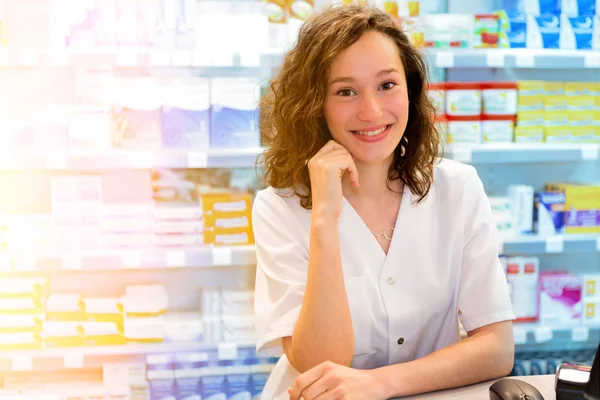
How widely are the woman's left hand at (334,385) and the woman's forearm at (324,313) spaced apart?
221mm

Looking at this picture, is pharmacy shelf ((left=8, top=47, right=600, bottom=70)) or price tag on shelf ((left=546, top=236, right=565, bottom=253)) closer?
pharmacy shelf ((left=8, top=47, right=600, bottom=70))

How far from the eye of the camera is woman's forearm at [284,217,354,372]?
1557 mm

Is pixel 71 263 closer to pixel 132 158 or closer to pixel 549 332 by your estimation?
pixel 132 158

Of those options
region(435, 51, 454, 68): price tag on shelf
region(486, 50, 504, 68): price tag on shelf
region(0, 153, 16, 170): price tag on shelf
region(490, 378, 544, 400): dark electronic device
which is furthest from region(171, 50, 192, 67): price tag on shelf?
region(490, 378, 544, 400): dark electronic device

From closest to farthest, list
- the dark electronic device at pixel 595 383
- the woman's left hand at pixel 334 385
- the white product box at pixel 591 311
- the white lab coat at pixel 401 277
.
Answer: the dark electronic device at pixel 595 383
the woman's left hand at pixel 334 385
the white lab coat at pixel 401 277
the white product box at pixel 591 311

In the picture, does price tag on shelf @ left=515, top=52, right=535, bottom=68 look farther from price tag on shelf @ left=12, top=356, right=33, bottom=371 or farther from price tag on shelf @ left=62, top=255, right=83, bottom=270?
price tag on shelf @ left=12, top=356, right=33, bottom=371

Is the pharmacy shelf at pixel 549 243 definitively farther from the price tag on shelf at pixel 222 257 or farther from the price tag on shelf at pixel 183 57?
the price tag on shelf at pixel 183 57

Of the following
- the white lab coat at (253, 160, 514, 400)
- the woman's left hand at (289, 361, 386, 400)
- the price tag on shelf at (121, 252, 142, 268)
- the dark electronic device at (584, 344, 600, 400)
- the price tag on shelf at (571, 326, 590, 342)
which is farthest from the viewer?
the price tag on shelf at (571, 326, 590, 342)

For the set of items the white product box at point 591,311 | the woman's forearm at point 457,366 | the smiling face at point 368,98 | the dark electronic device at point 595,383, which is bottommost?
the white product box at point 591,311

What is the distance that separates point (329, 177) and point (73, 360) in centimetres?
171

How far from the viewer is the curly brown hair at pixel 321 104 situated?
1.69 m

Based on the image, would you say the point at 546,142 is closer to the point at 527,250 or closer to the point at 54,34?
the point at 527,250

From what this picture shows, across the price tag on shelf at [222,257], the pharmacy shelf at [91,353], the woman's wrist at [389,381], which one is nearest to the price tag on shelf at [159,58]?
the price tag on shelf at [222,257]

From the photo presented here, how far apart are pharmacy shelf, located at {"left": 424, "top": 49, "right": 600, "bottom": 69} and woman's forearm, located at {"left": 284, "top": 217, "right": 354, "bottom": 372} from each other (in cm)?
150
